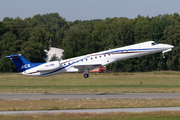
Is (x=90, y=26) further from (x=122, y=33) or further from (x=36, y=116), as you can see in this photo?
(x=36, y=116)

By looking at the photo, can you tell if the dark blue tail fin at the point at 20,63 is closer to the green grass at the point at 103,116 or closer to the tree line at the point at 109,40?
the green grass at the point at 103,116

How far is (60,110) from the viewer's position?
61.9 ft

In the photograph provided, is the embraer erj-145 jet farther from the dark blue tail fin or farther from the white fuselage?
the dark blue tail fin

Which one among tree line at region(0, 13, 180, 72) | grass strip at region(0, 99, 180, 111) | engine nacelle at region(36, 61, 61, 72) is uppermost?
tree line at region(0, 13, 180, 72)

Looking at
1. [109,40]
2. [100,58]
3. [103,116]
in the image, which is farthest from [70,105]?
[109,40]

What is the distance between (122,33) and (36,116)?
65.7m

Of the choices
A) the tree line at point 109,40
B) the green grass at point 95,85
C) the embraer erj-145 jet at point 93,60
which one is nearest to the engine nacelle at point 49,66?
the embraer erj-145 jet at point 93,60

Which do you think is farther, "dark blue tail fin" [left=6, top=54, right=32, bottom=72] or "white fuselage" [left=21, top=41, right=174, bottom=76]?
"dark blue tail fin" [left=6, top=54, right=32, bottom=72]

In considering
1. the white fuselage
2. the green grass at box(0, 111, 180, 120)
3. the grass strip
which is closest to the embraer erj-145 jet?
the white fuselage

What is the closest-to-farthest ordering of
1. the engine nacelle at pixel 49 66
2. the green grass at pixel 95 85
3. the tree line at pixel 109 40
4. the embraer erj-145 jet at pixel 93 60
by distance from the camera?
the embraer erj-145 jet at pixel 93 60 < the engine nacelle at pixel 49 66 < the green grass at pixel 95 85 < the tree line at pixel 109 40

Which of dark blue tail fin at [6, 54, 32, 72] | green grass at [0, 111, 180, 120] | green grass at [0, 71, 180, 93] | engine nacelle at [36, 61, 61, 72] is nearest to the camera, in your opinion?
green grass at [0, 111, 180, 120]

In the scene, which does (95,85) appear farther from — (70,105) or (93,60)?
(70,105)

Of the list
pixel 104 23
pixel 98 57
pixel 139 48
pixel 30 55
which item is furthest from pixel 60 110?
pixel 104 23

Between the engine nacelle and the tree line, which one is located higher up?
the tree line
